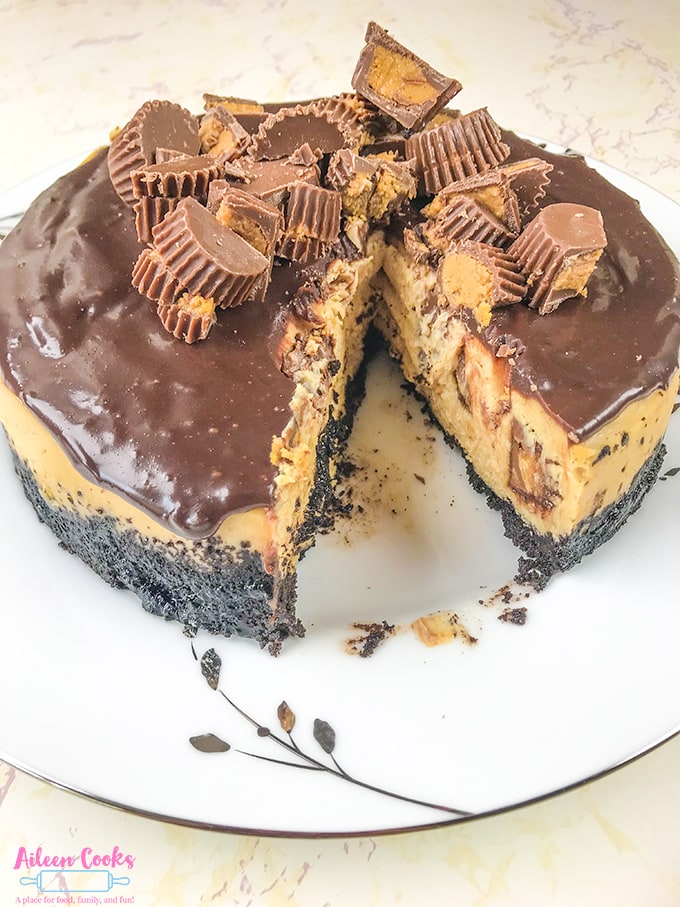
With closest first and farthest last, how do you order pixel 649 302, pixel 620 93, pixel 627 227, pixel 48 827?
pixel 48 827 → pixel 649 302 → pixel 627 227 → pixel 620 93

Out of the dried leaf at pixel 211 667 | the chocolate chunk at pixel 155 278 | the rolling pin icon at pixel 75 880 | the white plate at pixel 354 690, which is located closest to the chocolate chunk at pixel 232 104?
the chocolate chunk at pixel 155 278

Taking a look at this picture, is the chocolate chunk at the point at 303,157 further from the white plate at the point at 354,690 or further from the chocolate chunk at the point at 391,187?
the white plate at the point at 354,690

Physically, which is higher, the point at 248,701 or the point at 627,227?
the point at 627,227

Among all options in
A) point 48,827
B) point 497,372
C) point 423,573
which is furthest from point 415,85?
point 48,827

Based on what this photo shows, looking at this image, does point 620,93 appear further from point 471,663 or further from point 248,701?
point 248,701

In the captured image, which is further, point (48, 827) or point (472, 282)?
point (472, 282)

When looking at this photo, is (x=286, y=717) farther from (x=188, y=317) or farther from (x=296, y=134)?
(x=296, y=134)

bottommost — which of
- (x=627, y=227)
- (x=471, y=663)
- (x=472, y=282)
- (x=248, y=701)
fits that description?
(x=248, y=701)

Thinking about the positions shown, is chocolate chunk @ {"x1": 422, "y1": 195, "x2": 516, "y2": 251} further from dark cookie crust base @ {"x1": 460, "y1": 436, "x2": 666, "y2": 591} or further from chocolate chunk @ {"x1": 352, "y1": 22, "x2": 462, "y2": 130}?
dark cookie crust base @ {"x1": 460, "y1": 436, "x2": 666, "y2": 591}
